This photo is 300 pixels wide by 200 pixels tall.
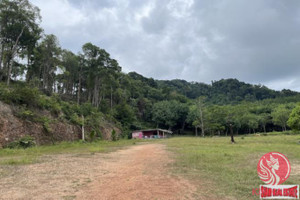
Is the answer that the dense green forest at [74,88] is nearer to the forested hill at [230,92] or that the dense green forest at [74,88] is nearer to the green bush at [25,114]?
the green bush at [25,114]

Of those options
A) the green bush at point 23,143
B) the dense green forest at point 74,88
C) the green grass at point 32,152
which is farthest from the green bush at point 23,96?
the green grass at point 32,152

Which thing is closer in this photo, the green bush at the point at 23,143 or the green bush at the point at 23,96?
the green bush at the point at 23,143

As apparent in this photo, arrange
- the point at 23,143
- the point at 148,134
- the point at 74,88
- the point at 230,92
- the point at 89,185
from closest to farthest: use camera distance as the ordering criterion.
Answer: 1. the point at 89,185
2. the point at 23,143
3. the point at 74,88
4. the point at 148,134
5. the point at 230,92

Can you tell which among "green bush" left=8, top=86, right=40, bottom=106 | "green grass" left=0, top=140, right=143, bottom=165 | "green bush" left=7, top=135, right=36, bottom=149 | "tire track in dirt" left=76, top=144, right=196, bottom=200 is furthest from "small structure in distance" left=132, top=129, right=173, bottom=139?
"tire track in dirt" left=76, top=144, right=196, bottom=200

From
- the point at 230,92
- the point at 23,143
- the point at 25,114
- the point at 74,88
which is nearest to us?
the point at 23,143

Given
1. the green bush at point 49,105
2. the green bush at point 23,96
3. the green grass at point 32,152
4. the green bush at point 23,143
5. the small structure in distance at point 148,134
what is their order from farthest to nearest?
the small structure in distance at point 148,134 → the green bush at point 49,105 → the green bush at point 23,96 → the green bush at point 23,143 → the green grass at point 32,152

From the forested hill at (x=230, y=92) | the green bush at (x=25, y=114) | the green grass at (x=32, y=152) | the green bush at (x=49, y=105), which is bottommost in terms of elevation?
the green grass at (x=32, y=152)

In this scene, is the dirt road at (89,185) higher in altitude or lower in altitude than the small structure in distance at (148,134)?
higher

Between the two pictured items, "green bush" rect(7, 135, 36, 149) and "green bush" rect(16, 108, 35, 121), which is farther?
"green bush" rect(16, 108, 35, 121)

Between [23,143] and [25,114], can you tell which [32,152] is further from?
[25,114]

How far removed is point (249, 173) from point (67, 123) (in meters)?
21.5

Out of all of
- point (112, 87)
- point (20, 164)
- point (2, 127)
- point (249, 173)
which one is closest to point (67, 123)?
point (2, 127)

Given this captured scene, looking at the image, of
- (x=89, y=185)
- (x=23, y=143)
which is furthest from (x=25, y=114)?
(x=89, y=185)

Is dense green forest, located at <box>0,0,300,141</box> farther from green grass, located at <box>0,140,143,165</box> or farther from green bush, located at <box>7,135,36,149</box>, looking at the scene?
green grass, located at <box>0,140,143,165</box>
